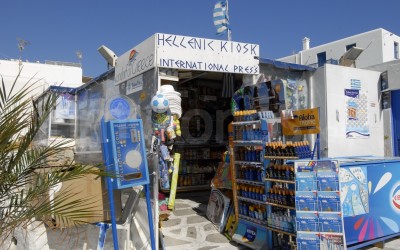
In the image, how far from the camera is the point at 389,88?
7.57 metres

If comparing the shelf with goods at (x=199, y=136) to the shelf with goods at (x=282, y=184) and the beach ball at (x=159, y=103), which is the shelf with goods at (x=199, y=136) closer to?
the beach ball at (x=159, y=103)

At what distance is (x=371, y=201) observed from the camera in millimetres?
4418

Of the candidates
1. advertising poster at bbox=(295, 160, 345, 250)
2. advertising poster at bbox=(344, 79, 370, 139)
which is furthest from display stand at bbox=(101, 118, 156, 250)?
advertising poster at bbox=(344, 79, 370, 139)

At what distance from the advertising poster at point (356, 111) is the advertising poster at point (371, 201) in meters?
2.22

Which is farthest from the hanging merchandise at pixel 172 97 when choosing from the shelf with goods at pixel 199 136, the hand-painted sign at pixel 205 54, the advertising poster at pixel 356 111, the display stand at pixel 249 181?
the advertising poster at pixel 356 111

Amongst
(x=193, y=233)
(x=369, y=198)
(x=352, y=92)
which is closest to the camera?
(x=369, y=198)

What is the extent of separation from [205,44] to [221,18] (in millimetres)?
3095

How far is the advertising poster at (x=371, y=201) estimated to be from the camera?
4168 mm

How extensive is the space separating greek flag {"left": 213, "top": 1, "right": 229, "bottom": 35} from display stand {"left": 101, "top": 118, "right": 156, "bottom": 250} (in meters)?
4.21

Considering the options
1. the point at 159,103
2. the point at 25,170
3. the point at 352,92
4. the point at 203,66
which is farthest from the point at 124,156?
the point at 352,92

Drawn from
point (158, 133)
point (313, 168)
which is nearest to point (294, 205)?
point (313, 168)

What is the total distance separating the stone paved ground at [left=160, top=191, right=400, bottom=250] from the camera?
15.9 ft

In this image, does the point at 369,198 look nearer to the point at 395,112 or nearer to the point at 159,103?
the point at 159,103

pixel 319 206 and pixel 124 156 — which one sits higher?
pixel 124 156
